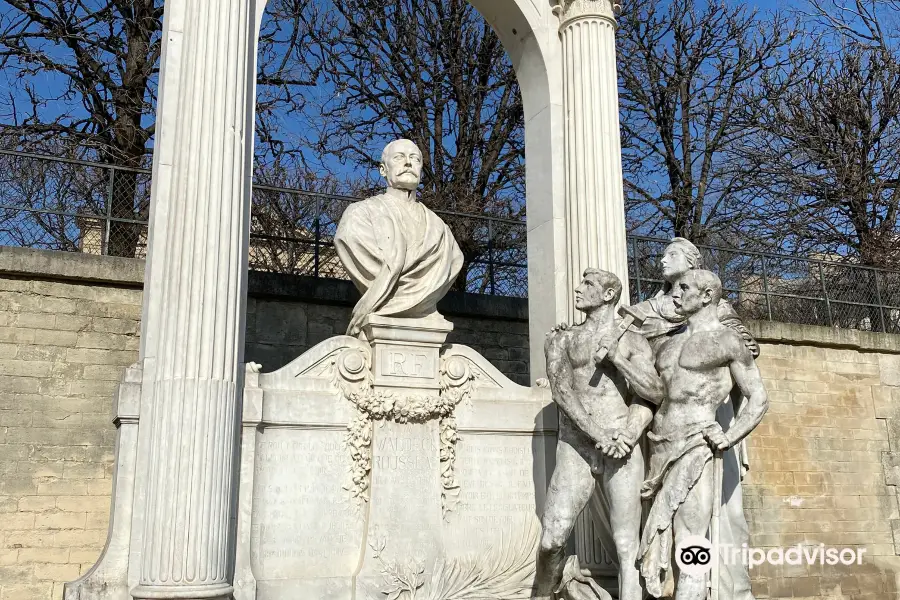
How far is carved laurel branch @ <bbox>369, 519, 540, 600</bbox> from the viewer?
5715 mm

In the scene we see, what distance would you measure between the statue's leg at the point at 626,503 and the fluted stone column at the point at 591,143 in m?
1.66

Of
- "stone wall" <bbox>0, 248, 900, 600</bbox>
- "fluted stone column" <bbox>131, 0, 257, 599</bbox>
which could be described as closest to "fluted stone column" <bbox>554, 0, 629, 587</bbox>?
"fluted stone column" <bbox>131, 0, 257, 599</bbox>

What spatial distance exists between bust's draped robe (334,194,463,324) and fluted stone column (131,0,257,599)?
0.76 meters

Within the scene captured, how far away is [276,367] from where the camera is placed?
8945mm

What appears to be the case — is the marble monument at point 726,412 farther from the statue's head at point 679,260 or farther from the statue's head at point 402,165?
the statue's head at point 402,165

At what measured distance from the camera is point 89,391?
26.1 ft

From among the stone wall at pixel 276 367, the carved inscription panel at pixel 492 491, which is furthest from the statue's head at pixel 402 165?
the stone wall at pixel 276 367

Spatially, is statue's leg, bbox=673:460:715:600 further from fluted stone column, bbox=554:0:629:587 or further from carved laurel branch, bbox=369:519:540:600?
fluted stone column, bbox=554:0:629:587

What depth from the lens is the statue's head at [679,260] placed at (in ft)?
19.1

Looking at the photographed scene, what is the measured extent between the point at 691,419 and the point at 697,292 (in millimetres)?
742

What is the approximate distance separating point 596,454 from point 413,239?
1.88m

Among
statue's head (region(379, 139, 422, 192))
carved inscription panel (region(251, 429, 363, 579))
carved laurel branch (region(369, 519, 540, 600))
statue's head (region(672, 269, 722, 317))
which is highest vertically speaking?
statue's head (region(379, 139, 422, 192))

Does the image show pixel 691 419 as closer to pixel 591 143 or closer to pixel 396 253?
pixel 396 253

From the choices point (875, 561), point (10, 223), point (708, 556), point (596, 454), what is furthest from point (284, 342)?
point (875, 561)
